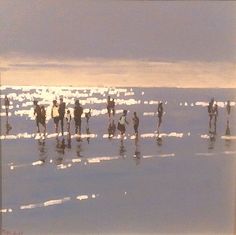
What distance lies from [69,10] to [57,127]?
→ 37cm

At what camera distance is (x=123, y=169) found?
173 centimetres

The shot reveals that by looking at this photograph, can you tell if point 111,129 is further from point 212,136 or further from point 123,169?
point 212,136

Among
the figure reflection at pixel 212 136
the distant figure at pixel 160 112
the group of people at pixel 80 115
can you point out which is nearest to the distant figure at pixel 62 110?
the group of people at pixel 80 115

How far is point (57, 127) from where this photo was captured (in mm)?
1706

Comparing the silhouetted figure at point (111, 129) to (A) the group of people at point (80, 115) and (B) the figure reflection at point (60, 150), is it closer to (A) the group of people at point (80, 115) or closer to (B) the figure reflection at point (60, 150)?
(A) the group of people at point (80, 115)

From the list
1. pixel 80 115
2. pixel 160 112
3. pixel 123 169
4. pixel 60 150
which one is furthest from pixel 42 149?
pixel 160 112

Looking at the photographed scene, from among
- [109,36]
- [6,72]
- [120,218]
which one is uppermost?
[109,36]

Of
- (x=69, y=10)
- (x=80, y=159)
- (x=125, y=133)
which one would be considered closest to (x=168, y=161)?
(x=125, y=133)

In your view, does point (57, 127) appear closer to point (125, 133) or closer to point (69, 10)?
point (125, 133)

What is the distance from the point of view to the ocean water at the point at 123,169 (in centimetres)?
170

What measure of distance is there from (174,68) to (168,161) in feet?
0.98

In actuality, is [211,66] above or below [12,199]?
above
